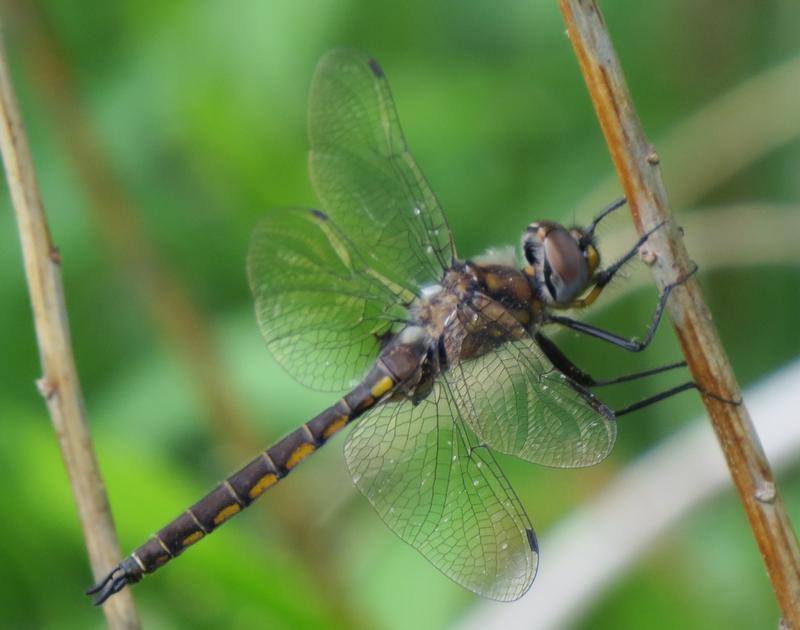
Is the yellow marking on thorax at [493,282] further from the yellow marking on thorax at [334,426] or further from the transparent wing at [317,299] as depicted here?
the yellow marking on thorax at [334,426]

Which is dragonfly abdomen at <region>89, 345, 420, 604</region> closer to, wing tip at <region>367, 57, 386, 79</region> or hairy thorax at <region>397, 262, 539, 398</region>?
hairy thorax at <region>397, 262, 539, 398</region>

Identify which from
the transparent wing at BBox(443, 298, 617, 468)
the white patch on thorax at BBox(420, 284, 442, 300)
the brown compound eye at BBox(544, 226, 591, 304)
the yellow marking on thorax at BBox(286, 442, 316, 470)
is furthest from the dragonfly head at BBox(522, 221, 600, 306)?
the yellow marking on thorax at BBox(286, 442, 316, 470)

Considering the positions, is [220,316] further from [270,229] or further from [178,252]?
[270,229]

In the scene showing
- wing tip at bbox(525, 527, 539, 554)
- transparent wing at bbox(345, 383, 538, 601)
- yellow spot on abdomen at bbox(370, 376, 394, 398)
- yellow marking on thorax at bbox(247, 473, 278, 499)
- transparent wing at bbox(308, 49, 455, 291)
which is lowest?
wing tip at bbox(525, 527, 539, 554)

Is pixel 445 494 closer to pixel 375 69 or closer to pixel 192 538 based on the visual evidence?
pixel 192 538

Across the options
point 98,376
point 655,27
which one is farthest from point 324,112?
point 655,27

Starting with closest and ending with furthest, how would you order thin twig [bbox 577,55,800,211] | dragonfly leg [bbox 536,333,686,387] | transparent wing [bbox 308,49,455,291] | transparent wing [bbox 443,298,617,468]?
1. transparent wing [bbox 443,298,617,468]
2. dragonfly leg [bbox 536,333,686,387]
3. transparent wing [bbox 308,49,455,291]
4. thin twig [bbox 577,55,800,211]
